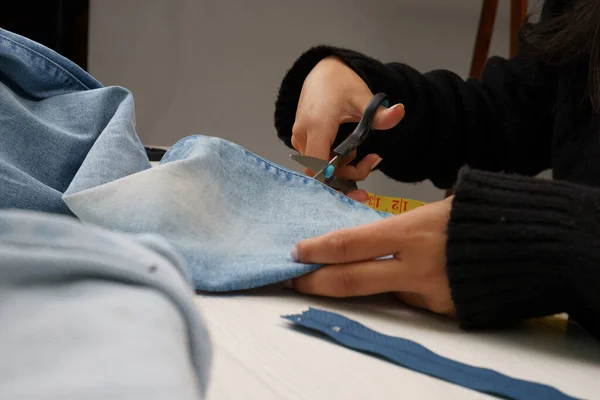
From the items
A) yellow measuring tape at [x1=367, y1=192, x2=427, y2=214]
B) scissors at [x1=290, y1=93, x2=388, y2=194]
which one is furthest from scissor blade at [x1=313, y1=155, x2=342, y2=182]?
yellow measuring tape at [x1=367, y1=192, x2=427, y2=214]

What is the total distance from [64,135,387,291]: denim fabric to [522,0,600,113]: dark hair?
242 mm

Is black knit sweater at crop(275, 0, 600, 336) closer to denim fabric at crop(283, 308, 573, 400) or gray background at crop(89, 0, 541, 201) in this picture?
denim fabric at crop(283, 308, 573, 400)

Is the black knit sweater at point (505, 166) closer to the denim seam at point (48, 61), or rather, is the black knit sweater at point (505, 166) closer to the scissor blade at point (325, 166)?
the scissor blade at point (325, 166)

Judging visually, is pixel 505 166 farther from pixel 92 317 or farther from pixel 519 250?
pixel 92 317

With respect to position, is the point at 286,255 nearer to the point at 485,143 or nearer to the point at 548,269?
the point at 548,269

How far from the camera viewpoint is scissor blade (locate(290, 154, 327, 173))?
513mm

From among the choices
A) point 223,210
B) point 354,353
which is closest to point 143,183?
point 223,210

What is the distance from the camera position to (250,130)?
170cm

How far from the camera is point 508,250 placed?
0.32 meters

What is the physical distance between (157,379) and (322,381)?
14cm

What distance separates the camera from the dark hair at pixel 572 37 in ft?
1.64

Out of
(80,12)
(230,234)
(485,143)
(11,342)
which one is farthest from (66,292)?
(80,12)

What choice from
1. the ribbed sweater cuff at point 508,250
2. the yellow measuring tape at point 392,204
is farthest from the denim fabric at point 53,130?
the yellow measuring tape at point 392,204

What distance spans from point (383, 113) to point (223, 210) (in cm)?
23
